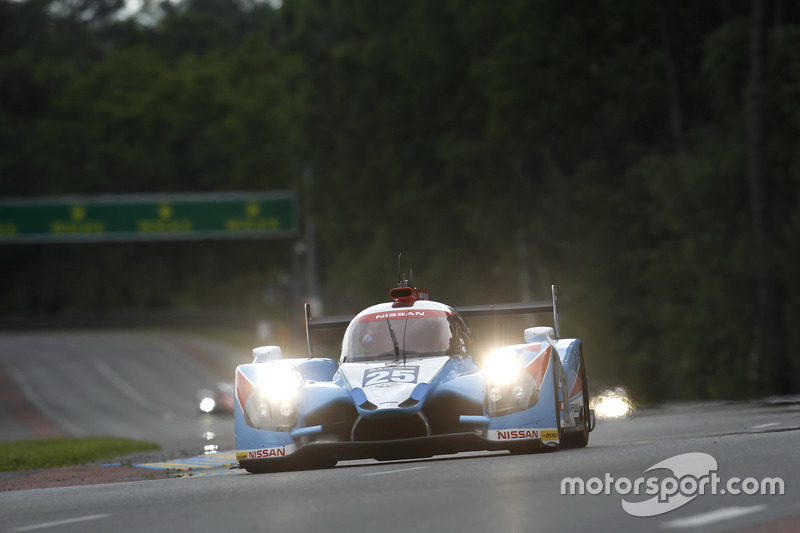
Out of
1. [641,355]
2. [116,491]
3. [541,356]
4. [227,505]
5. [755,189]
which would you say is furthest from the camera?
[641,355]

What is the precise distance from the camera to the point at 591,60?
4769 centimetres

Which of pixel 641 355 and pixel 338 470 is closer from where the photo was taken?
pixel 338 470

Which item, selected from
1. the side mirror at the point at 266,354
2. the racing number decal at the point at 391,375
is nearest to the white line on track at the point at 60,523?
the racing number decal at the point at 391,375

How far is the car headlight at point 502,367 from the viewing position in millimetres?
14023

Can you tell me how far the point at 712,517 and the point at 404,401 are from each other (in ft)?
15.2

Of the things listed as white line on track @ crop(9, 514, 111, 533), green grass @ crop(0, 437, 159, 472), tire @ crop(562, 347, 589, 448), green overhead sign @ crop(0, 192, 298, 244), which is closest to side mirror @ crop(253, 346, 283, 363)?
tire @ crop(562, 347, 589, 448)

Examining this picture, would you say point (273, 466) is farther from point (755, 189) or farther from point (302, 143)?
point (302, 143)

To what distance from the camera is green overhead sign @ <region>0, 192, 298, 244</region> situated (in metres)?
70.1

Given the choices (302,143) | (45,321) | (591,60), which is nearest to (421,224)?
(302,143)

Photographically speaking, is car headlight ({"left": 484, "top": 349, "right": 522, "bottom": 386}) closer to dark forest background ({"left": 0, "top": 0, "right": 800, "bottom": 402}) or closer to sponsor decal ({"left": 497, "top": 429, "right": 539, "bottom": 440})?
sponsor decal ({"left": 497, "top": 429, "right": 539, "bottom": 440})

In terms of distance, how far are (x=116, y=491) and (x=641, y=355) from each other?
33794 millimetres

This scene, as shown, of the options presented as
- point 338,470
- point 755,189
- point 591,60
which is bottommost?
point 338,470

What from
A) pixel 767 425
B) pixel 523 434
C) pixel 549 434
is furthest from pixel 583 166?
pixel 523 434

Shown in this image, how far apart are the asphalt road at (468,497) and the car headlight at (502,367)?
2.34ft
